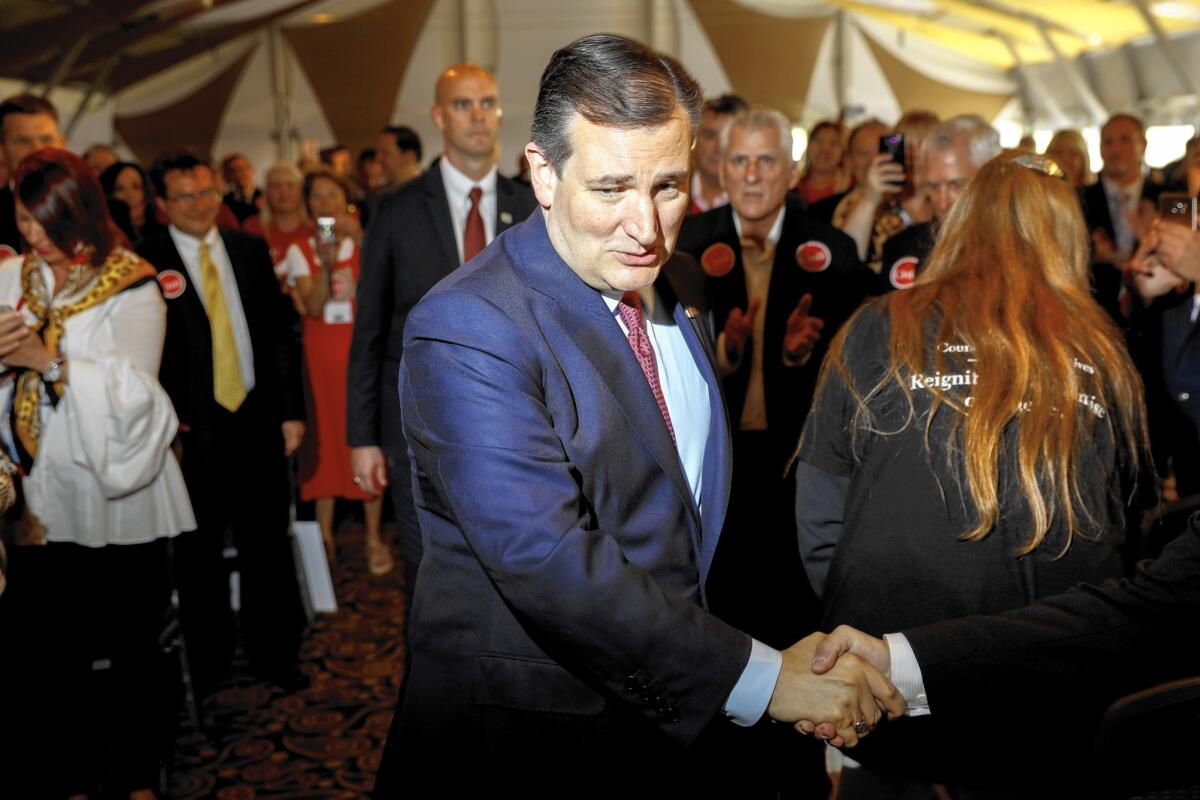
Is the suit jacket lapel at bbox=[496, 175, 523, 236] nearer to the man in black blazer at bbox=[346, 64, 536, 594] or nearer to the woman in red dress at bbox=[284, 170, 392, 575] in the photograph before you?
the man in black blazer at bbox=[346, 64, 536, 594]

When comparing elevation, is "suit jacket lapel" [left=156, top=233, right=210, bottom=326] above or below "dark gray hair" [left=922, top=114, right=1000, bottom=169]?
below

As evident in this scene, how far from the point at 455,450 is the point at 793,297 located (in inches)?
85.2

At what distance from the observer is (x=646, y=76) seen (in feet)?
4.42

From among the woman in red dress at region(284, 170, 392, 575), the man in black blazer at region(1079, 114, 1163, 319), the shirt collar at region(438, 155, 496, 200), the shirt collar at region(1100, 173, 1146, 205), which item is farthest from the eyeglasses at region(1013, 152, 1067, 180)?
the shirt collar at region(1100, 173, 1146, 205)

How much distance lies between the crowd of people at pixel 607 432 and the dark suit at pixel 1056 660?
54mm

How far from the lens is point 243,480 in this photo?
3.58 m

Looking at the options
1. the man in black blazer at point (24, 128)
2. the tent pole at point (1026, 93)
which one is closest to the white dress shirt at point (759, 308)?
the man in black blazer at point (24, 128)

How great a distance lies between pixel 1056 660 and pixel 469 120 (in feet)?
7.27

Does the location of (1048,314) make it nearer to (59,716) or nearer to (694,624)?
(694,624)

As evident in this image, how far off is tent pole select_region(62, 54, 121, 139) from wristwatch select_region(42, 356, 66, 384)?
411 inches

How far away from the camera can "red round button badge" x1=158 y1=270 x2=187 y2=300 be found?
3.38 metres

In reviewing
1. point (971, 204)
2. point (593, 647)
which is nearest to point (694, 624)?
point (593, 647)

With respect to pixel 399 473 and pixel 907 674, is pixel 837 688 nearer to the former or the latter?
pixel 907 674

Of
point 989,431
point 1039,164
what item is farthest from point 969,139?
point 989,431
